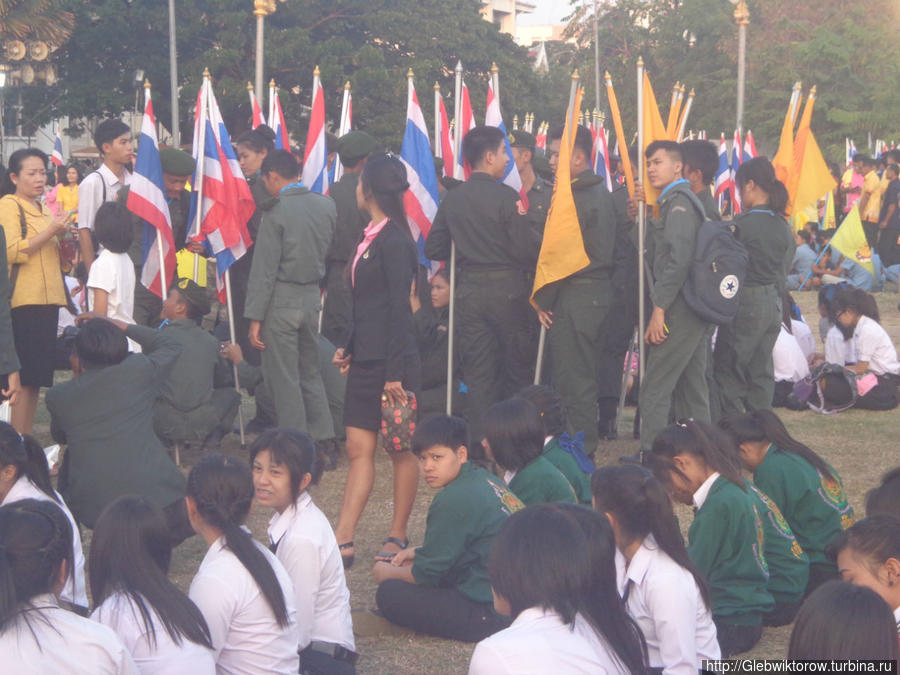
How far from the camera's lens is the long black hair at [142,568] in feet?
10.8

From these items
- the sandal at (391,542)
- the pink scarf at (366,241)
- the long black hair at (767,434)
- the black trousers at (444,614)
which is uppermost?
the pink scarf at (366,241)

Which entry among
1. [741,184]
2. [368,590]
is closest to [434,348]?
[741,184]

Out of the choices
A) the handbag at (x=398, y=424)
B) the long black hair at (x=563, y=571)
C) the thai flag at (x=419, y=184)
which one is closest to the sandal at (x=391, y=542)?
the handbag at (x=398, y=424)

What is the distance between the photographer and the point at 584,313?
7254mm

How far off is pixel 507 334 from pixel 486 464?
0.87 meters

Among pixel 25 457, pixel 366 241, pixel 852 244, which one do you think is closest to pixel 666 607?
pixel 25 457

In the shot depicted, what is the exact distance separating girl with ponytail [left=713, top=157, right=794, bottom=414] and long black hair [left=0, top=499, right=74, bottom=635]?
5407 mm

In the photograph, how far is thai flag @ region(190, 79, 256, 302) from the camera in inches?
324

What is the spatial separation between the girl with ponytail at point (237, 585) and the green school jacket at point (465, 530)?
92cm

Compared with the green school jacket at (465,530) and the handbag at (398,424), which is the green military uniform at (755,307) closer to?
the handbag at (398,424)

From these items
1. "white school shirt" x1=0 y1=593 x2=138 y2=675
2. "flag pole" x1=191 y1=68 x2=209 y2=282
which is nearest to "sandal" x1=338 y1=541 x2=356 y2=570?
"white school shirt" x1=0 y1=593 x2=138 y2=675

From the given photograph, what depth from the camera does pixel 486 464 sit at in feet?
24.3

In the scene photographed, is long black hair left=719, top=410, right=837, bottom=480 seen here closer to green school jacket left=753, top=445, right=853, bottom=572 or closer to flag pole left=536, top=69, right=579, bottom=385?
green school jacket left=753, top=445, right=853, bottom=572

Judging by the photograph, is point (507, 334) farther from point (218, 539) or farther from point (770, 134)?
point (770, 134)
